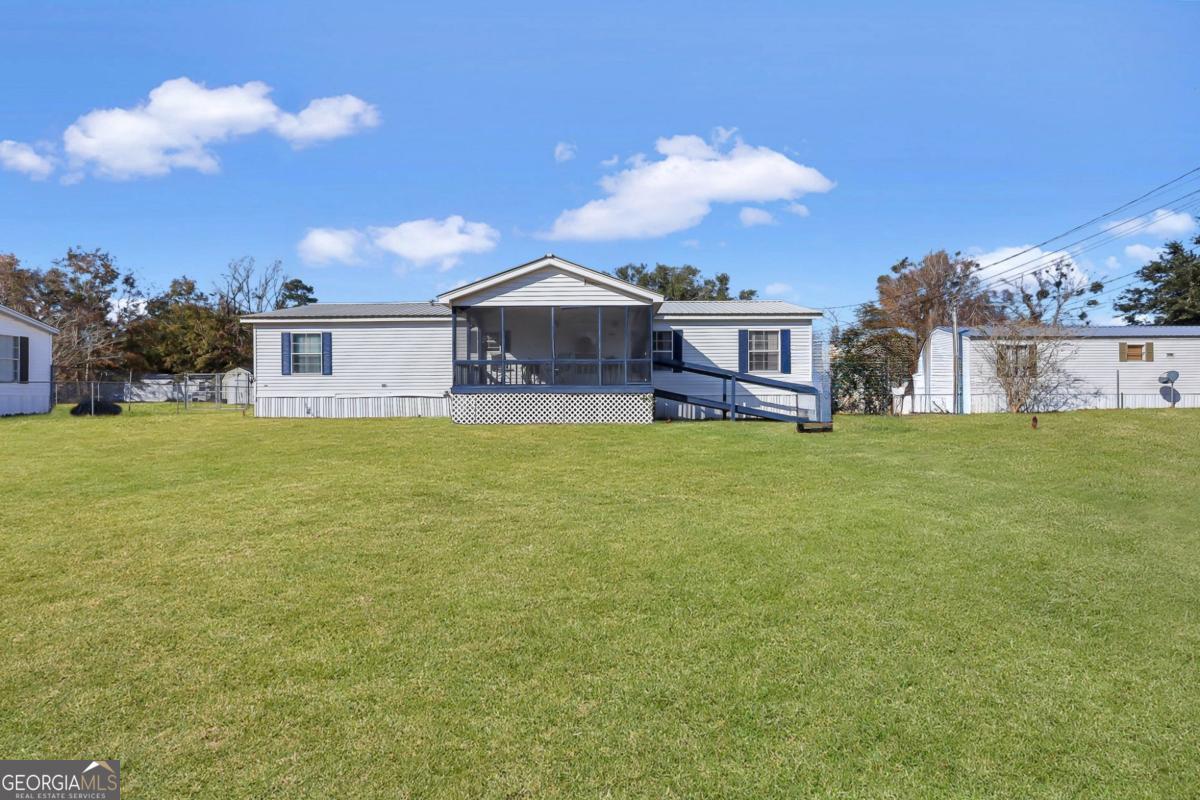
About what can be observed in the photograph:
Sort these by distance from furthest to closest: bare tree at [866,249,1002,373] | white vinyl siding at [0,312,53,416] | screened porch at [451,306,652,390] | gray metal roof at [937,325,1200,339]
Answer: bare tree at [866,249,1002,373] → gray metal roof at [937,325,1200,339] → white vinyl siding at [0,312,53,416] → screened porch at [451,306,652,390]

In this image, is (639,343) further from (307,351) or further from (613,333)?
(307,351)

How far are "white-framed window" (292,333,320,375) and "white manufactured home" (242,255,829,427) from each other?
3cm

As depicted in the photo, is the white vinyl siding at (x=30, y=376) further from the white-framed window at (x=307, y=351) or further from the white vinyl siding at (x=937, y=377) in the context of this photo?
the white vinyl siding at (x=937, y=377)

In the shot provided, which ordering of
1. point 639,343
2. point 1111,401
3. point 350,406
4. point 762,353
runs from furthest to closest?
point 1111,401
point 350,406
point 639,343
point 762,353

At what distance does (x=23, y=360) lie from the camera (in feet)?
70.0

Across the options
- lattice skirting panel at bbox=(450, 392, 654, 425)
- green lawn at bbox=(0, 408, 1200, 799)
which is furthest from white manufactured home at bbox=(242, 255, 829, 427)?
green lawn at bbox=(0, 408, 1200, 799)

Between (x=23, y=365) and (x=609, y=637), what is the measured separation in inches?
1019

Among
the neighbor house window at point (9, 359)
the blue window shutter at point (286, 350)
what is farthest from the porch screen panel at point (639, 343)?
the neighbor house window at point (9, 359)

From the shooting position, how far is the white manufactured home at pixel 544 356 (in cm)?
1689

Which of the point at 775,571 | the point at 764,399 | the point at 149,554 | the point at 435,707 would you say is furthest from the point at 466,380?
the point at 435,707

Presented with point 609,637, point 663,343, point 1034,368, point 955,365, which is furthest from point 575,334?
point 609,637

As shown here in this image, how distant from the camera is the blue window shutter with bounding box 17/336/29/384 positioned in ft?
69.5

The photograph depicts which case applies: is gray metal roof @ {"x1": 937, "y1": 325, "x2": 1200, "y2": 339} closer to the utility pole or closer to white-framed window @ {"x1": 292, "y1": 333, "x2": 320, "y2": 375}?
the utility pole

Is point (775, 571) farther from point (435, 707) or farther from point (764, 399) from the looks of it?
point (764, 399)
